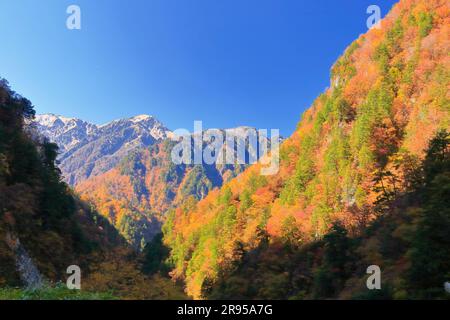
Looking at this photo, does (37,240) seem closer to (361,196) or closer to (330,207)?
(361,196)

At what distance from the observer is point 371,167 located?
49906 millimetres

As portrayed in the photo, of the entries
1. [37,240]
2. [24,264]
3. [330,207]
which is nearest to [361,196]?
[330,207]

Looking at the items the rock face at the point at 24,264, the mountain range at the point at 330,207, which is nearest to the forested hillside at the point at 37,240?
the rock face at the point at 24,264

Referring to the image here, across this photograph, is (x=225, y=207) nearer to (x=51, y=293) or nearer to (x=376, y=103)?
(x=376, y=103)

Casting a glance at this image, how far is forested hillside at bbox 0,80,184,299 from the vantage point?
1895 centimetres

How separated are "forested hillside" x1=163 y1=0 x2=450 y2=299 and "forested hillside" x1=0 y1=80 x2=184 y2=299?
14.1 meters

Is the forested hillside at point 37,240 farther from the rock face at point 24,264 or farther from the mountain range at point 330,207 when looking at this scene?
the mountain range at point 330,207

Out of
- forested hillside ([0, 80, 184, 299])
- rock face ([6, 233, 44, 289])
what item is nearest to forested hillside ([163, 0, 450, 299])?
forested hillside ([0, 80, 184, 299])

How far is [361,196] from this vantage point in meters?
47.8

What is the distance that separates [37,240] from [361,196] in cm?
4052

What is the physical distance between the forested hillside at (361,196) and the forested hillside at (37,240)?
556 inches

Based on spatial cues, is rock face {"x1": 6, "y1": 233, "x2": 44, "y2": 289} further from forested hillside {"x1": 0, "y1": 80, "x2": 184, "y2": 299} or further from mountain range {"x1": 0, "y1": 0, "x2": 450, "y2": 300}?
mountain range {"x1": 0, "y1": 0, "x2": 450, "y2": 300}

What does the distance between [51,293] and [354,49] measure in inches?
3546
